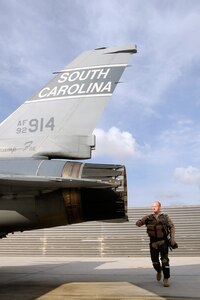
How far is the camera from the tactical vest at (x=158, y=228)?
7574 millimetres

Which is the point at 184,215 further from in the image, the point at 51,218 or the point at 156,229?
the point at 51,218

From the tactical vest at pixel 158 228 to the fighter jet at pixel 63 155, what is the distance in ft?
3.01

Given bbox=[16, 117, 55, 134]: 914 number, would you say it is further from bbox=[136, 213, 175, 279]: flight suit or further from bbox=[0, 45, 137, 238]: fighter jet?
bbox=[136, 213, 175, 279]: flight suit

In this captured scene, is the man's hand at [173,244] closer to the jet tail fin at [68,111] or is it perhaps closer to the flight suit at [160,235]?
the flight suit at [160,235]

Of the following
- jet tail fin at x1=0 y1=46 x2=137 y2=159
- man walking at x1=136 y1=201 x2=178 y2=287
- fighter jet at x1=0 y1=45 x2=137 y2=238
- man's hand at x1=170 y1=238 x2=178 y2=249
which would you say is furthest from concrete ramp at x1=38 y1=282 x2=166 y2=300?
jet tail fin at x1=0 y1=46 x2=137 y2=159

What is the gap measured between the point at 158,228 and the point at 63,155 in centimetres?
250

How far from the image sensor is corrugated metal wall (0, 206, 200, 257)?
1638 centimetres

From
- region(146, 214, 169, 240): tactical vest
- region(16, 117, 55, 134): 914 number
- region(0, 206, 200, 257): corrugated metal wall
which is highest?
region(16, 117, 55, 134): 914 number

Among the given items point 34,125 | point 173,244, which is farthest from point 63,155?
point 173,244

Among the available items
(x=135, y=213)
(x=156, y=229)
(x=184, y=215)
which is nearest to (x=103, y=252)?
(x=135, y=213)

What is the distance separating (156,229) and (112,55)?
3772mm

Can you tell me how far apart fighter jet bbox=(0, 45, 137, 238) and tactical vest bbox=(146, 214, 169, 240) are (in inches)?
36.2

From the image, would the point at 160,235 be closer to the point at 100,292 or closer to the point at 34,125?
the point at 100,292

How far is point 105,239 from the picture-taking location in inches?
662
